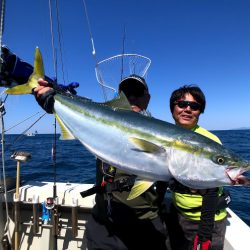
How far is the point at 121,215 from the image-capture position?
141 inches

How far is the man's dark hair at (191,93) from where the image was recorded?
3943 millimetres

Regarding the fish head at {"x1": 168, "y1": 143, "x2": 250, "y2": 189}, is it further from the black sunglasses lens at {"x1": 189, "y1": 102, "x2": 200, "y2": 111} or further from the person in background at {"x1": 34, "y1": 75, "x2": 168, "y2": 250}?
the black sunglasses lens at {"x1": 189, "y1": 102, "x2": 200, "y2": 111}

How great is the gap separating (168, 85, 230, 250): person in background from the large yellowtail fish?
3.06ft

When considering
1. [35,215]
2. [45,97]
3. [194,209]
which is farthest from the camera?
[35,215]

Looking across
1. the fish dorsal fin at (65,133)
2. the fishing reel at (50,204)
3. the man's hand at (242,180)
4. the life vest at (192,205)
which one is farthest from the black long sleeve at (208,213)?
the fishing reel at (50,204)

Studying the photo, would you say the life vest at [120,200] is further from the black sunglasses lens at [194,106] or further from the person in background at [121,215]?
the black sunglasses lens at [194,106]

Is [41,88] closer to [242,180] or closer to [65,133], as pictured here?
[65,133]

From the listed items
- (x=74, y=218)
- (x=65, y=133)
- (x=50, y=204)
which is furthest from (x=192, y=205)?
(x=50, y=204)

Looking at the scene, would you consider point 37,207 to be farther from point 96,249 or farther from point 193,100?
point 193,100

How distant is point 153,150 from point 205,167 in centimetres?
47

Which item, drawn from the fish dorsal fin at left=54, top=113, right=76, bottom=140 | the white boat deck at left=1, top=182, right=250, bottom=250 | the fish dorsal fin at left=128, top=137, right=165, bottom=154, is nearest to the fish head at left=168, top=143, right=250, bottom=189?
the fish dorsal fin at left=128, top=137, right=165, bottom=154

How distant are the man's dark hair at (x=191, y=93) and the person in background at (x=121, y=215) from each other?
2.16 feet

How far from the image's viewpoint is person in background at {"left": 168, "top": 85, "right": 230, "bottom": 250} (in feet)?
11.2

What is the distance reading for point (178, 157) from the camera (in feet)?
8.04
